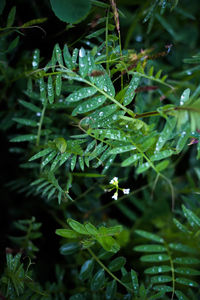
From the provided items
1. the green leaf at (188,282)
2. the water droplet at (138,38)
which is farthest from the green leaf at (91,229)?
the water droplet at (138,38)

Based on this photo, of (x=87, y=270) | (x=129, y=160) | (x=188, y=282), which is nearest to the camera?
(x=129, y=160)

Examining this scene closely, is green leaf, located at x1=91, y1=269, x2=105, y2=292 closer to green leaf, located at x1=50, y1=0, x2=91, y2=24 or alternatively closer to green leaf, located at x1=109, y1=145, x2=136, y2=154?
green leaf, located at x1=109, y1=145, x2=136, y2=154

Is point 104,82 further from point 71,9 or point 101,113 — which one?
point 71,9

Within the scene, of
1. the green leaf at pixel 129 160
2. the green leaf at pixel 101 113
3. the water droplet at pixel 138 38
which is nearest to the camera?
the green leaf at pixel 129 160

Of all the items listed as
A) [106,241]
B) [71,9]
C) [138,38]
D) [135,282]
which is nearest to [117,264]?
[135,282]

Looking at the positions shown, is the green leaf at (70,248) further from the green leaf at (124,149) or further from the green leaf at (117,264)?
the green leaf at (124,149)

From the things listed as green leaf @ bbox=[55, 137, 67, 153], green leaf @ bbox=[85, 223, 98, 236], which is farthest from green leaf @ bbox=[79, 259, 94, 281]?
green leaf @ bbox=[55, 137, 67, 153]

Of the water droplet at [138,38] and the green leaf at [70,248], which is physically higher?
the water droplet at [138,38]
